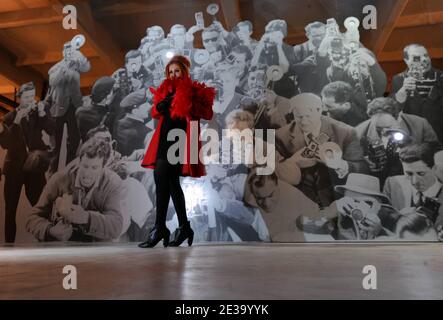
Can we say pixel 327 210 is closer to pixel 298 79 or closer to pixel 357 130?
pixel 357 130

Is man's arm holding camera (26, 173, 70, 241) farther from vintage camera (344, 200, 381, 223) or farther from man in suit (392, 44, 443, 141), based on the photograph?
man in suit (392, 44, 443, 141)

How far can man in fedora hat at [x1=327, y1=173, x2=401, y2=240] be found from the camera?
2.67 m

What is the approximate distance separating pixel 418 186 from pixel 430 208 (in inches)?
6.3

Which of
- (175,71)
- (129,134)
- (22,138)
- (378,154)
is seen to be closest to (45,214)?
(22,138)

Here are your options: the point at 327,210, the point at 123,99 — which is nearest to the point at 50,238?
the point at 123,99

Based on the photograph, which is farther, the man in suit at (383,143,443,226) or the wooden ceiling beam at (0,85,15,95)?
the wooden ceiling beam at (0,85,15,95)

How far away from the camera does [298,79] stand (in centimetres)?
289

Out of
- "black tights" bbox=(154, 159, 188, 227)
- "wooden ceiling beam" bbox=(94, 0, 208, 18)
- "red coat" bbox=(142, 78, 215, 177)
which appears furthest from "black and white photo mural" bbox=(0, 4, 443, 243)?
"black tights" bbox=(154, 159, 188, 227)

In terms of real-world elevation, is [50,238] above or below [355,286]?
above

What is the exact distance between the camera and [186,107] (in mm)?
2273

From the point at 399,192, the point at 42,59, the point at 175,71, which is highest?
the point at 42,59

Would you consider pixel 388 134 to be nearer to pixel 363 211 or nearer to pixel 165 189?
pixel 363 211

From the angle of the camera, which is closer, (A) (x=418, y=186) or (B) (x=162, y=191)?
(B) (x=162, y=191)
